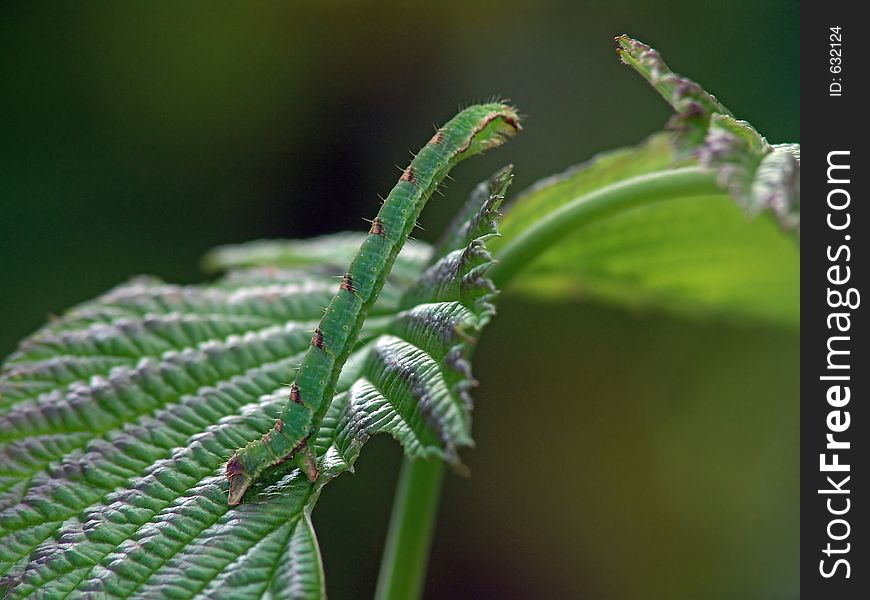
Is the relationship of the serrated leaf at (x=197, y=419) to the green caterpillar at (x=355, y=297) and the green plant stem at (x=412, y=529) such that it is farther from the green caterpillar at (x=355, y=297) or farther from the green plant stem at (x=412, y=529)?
the green plant stem at (x=412, y=529)

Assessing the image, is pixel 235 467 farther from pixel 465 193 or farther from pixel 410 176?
pixel 465 193

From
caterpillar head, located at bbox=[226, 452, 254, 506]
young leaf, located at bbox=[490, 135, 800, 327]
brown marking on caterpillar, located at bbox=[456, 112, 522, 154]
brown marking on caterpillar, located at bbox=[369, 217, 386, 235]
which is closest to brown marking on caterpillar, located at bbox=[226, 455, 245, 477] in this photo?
caterpillar head, located at bbox=[226, 452, 254, 506]

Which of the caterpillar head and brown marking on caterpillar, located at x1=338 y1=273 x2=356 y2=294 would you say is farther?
brown marking on caterpillar, located at x1=338 y1=273 x2=356 y2=294

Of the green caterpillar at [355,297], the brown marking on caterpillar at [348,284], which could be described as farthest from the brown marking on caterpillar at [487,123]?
the brown marking on caterpillar at [348,284]

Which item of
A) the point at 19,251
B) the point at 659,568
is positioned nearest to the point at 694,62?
the point at 659,568

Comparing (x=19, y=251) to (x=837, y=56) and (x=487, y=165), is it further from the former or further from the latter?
(x=837, y=56)

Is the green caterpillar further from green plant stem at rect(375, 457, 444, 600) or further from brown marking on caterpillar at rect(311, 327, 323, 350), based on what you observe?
green plant stem at rect(375, 457, 444, 600)
